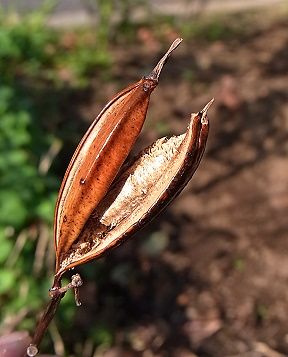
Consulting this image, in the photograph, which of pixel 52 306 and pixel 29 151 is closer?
pixel 52 306

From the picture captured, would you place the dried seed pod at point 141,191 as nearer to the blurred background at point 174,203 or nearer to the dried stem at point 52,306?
the dried stem at point 52,306

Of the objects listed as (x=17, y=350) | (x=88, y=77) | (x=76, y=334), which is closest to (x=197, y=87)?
(x=88, y=77)

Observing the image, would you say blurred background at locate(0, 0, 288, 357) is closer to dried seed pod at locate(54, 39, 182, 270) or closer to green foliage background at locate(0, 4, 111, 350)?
green foliage background at locate(0, 4, 111, 350)

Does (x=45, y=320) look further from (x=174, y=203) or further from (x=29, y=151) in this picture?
(x=174, y=203)

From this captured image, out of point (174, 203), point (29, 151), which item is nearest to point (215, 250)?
point (174, 203)

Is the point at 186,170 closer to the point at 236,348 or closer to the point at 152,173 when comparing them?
the point at 152,173

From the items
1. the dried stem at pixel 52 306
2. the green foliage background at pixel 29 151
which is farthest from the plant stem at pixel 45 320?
the green foliage background at pixel 29 151
